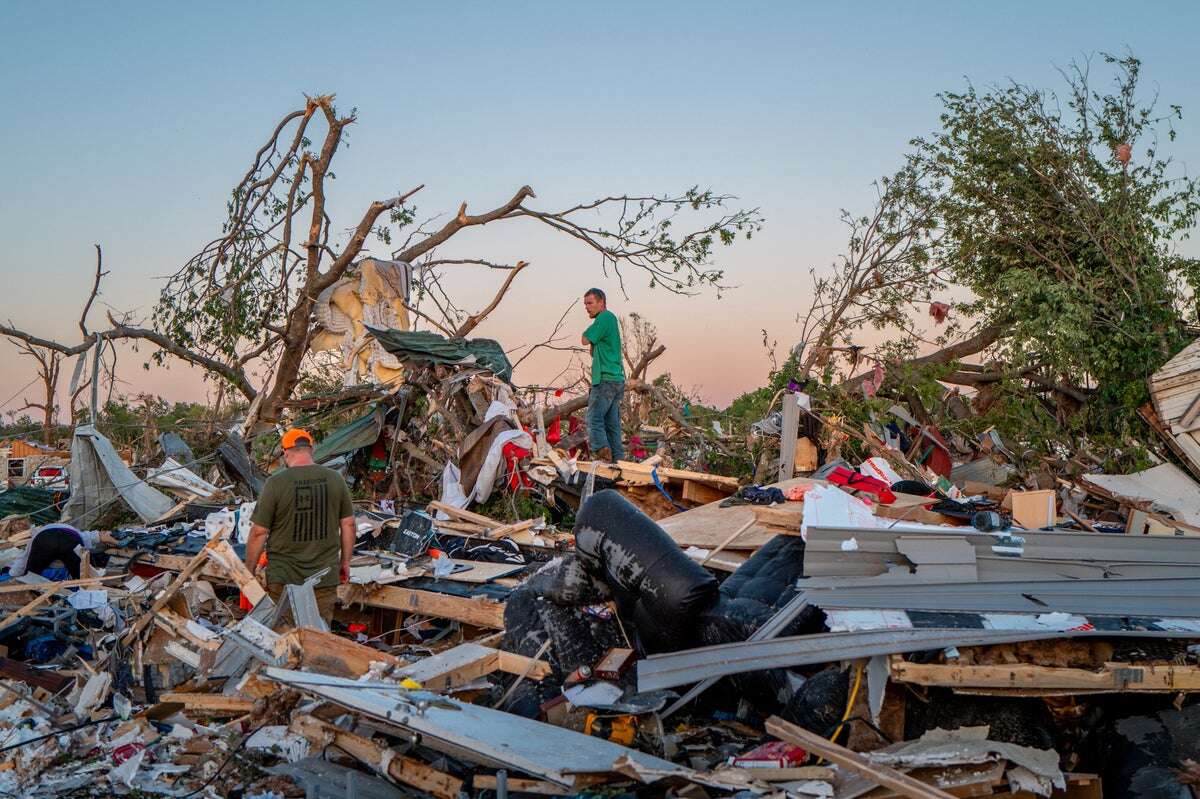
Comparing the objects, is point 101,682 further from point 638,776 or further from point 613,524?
point 638,776

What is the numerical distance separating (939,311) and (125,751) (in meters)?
14.2

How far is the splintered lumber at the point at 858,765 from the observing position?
3447mm

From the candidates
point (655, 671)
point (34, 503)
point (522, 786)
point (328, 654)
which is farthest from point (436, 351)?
point (522, 786)

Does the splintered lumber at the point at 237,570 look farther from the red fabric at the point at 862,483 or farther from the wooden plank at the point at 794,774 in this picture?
the red fabric at the point at 862,483

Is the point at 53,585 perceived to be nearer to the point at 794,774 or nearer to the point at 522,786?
the point at 522,786

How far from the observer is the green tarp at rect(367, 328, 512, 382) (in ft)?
37.9

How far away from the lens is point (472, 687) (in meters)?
4.88

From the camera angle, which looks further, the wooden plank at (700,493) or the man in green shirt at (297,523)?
the wooden plank at (700,493)

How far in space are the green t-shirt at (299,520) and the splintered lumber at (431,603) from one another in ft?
2.24

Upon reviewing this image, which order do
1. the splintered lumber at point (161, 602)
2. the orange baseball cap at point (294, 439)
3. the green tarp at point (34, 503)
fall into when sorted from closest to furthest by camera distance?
the splintered lumber at point (161, 602)
the orange baseball cap at point (294, 439)
the green tarp at point (34, 503)

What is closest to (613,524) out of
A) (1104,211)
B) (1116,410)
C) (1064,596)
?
(1064,596)

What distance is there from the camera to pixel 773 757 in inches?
160

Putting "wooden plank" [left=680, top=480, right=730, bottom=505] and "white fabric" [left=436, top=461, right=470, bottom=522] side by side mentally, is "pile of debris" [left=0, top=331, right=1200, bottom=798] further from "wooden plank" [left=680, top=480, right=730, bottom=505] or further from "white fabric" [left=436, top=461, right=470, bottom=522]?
"wooden plank" [left=680, top=480, right=730, bottom=505]

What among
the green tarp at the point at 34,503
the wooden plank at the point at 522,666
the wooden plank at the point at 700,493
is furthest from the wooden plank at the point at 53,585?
the wooden plank at the point at 700,493
